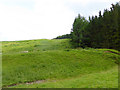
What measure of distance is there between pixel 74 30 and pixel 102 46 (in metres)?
22.5

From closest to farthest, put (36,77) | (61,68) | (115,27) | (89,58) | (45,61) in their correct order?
1. (36,77)
2. (61,68)
3. (45,61)
4. (89,58)
5. (115,27)

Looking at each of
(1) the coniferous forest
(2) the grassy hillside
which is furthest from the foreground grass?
(1) the coniferous forest

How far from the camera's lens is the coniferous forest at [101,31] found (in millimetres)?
63625

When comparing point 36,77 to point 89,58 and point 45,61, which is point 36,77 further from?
point 89,58

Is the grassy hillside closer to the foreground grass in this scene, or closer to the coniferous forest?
the foreground grass

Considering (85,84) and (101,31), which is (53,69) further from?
→ (101,31)

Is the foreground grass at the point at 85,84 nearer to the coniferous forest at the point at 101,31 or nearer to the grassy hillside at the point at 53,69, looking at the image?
the grassy hillside at the point at 53,69

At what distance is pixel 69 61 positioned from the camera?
35344mm

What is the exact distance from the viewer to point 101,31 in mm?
70500

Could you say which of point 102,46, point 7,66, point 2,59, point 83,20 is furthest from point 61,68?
point 83,20

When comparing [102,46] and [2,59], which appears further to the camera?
[102,46]

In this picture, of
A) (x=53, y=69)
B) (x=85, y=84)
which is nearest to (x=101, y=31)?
(x=53, y=69)

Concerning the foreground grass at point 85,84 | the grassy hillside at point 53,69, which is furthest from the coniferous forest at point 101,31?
the foreground grass at point 85,84

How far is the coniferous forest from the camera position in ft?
209
